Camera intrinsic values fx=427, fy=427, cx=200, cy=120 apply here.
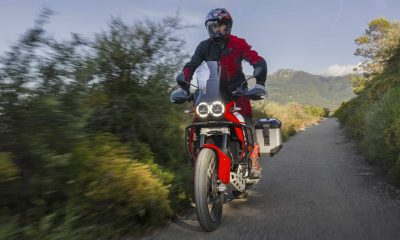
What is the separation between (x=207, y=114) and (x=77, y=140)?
4.27 feet

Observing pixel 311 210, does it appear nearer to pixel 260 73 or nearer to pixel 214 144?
pixel 214 144

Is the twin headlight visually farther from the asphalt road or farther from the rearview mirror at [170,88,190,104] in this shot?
the asphalt road

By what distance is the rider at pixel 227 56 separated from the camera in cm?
481

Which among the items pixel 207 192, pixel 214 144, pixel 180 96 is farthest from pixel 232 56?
pixel 207 192

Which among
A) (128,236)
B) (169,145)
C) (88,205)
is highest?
(169,145)

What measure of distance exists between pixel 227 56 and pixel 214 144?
1.15 meters

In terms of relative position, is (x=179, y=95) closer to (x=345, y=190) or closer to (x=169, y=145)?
(x=169, y=145)

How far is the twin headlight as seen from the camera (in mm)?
4291

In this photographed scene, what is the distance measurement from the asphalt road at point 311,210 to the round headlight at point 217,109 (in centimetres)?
115

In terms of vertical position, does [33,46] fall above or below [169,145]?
above

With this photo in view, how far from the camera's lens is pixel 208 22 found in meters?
4.89

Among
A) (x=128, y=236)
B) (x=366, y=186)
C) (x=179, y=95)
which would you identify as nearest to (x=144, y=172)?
(x=128, y=236)

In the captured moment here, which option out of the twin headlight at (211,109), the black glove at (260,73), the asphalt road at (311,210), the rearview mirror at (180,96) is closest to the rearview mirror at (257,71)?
the black glove at (260,73)

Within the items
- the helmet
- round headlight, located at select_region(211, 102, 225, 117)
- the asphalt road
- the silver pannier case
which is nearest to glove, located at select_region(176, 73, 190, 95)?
the helmet
